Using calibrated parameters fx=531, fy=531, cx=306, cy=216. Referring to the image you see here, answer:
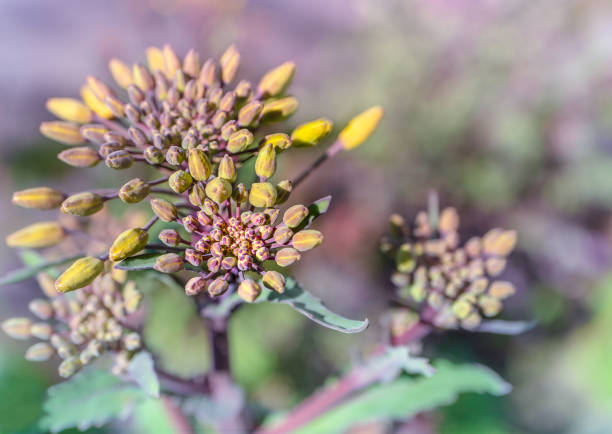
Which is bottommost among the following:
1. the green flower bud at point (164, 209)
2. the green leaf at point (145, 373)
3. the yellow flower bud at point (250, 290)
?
the green leaf at point (145, 373)

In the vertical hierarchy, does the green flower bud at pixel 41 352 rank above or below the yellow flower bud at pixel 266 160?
below

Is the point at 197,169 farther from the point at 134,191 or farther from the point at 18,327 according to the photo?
the point at 18,327

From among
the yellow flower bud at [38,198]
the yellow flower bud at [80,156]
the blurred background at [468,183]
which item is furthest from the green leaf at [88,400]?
the blurred background at [468,183]

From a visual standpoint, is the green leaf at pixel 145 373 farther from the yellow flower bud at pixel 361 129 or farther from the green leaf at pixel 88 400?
the yellow flower bud at pixel 361 129

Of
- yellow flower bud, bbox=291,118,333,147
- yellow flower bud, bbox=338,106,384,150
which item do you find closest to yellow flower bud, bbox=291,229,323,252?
yellow flower bud, bbox=291,118,333,147

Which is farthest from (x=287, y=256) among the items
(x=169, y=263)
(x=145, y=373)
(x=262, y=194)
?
(x=145, y=373)
